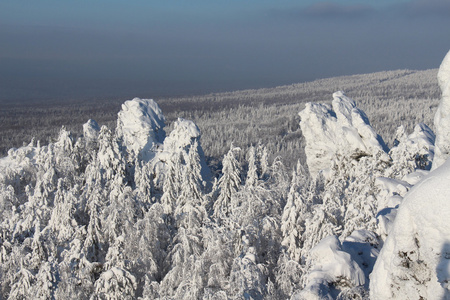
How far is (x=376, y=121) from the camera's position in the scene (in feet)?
630

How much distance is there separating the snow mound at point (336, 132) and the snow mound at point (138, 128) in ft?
59.6

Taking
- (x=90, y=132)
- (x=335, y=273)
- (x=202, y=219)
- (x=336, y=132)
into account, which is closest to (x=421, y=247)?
(x=335, y=273)

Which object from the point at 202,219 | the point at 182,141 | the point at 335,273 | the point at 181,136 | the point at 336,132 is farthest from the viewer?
the point at 181,136

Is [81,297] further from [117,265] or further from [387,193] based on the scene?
[387,193]

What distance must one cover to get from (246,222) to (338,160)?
13602 mm

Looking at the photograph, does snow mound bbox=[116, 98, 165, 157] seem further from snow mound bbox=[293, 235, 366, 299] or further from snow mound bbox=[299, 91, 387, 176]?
snow mound bbox=[293, 235, 366, 299]

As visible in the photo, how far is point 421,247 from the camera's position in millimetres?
7656

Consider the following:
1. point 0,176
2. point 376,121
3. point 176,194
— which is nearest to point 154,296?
point 176,194

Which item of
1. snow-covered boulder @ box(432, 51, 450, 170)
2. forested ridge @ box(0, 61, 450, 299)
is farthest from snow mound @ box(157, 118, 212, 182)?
snow-covered boulder @ box(432, 51, 450, 170)

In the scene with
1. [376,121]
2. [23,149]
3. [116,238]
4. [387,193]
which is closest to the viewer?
[387,193]

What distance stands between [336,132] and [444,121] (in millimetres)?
29629

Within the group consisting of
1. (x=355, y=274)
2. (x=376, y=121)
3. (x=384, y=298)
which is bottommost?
(x=376, y=121)

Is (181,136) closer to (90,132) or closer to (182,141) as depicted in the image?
(182,141)

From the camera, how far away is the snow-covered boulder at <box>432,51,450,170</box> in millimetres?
9312
